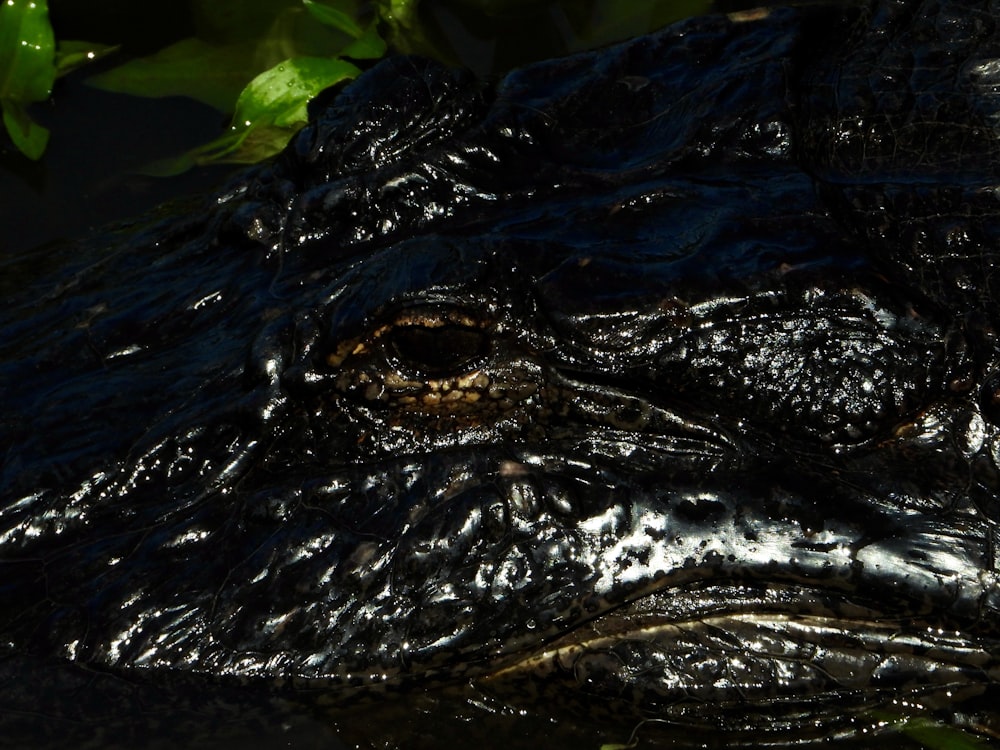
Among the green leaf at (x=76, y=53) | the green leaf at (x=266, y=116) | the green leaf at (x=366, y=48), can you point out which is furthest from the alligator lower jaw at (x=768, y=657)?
the green leaf at (x=76, y=53)

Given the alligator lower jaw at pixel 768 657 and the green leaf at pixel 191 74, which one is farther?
the green leaf at pixel 191 74

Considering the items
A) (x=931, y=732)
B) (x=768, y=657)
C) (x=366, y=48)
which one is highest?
(x=366, y=48)

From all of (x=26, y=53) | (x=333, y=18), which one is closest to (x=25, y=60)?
(x=26, y=53)

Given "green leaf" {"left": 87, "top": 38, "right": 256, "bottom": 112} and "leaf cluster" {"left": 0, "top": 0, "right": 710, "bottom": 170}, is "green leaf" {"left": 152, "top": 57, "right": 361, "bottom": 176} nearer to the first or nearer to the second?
"leaf cluster" {"left": 0, "top": 0, "right": 710, "bottom": 170}

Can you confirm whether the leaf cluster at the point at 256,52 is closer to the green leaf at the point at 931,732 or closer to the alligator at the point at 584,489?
the alligator at the point at 584,489

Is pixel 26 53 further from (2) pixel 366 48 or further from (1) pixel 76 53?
(2) pixel 366 48
